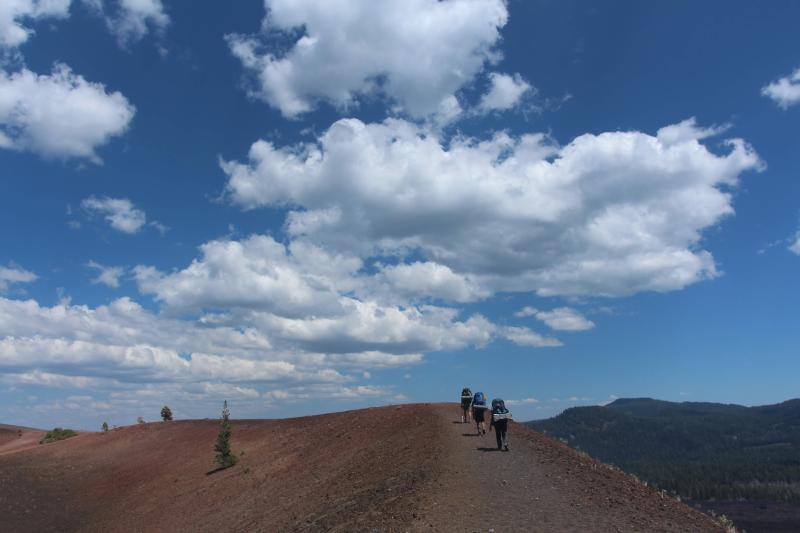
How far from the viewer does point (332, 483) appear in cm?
2072

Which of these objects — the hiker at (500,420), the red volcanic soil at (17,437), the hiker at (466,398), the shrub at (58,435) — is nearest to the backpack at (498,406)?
the hiker at (500,420)

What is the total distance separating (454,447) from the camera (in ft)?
68.1

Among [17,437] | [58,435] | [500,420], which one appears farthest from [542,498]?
[17,437]

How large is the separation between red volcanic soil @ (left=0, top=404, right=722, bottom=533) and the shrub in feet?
31.3

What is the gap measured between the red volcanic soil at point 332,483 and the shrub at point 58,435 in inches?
375

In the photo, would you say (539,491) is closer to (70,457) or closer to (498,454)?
(498,454)

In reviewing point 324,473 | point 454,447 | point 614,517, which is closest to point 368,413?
point 324,473

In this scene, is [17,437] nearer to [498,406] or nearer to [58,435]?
[58,435]

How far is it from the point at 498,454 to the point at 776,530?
17658cm

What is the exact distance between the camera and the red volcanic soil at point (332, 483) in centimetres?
1328

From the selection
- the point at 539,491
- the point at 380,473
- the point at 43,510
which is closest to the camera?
the point at 539,491

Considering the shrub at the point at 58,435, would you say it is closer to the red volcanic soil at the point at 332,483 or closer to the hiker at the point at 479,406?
the red volcanic soil at the point at 332,483

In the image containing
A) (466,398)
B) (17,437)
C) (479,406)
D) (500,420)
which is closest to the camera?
(500,420)

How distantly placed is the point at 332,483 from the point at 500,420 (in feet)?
22.0
